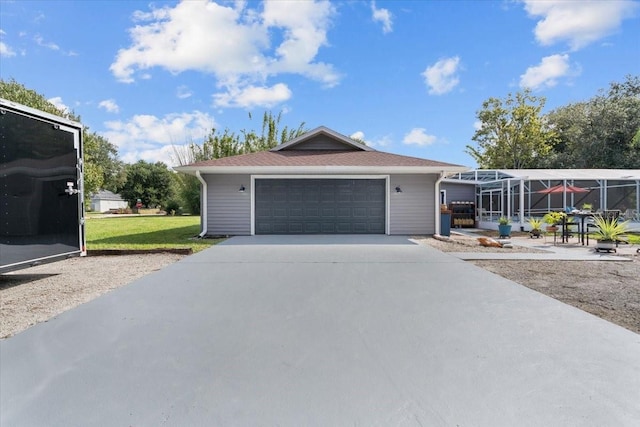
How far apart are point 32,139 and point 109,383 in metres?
4.28

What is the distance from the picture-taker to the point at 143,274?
19.3 ft

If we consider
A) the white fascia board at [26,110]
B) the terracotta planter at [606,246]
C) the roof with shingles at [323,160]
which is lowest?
the terracotta planter at [606,246]

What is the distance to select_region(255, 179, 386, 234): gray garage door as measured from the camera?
11898 mm

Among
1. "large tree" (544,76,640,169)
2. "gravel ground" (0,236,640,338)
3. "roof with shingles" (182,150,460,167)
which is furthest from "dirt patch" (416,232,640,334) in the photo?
"large tree" (544,76,640,169)

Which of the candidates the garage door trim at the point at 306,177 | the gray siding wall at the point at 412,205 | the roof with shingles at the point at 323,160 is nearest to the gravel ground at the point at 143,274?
the garage door trim at the point at 306,177

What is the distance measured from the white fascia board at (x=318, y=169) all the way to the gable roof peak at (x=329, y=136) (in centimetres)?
Answer: 221

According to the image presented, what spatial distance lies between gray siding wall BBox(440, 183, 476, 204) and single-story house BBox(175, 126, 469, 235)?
6.54 metres

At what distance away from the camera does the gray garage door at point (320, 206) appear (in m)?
11.9

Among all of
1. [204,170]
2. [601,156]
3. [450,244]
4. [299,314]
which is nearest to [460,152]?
[601,156]

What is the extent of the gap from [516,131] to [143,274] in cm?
3090

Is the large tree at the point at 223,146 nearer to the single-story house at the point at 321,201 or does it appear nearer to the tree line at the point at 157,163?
the tree line at the point at 157,163

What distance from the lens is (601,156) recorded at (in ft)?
78.6

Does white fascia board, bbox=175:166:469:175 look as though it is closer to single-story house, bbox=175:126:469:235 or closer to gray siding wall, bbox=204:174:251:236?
single-story house, bbox=175:126:469:235

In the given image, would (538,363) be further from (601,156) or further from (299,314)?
(601,156)
